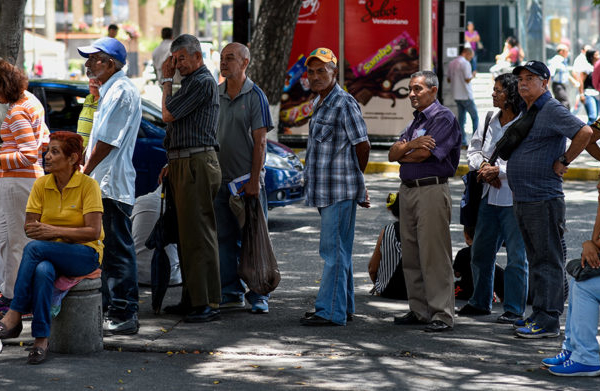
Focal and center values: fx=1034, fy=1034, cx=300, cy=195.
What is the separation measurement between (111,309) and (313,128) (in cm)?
185

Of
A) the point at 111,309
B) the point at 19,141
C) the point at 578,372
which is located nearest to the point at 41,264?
the point at 111,309

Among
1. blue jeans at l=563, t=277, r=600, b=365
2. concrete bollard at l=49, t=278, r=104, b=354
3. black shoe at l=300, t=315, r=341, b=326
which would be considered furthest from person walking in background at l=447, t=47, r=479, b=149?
concrete bollard at l=49, t=278, r=104, b=354

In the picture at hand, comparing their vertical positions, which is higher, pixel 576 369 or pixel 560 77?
pixel 560 77

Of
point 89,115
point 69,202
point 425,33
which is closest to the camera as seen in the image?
point 69,202

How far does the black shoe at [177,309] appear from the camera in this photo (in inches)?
296

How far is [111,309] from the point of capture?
697 centimetres

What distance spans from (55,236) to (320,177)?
188cm

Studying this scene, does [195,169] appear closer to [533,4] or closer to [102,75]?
[102,75]

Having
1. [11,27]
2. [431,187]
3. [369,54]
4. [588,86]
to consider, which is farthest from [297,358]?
[588,86]

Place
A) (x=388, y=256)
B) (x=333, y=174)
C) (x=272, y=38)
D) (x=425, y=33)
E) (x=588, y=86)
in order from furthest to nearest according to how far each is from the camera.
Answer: (x=588, y=86) < (x=425, y=33) < (x=272, y=38) < (x=388, y=256) < (x=333, y=174)

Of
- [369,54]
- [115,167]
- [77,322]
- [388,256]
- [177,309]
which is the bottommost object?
[177,309]

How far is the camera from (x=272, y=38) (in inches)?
589

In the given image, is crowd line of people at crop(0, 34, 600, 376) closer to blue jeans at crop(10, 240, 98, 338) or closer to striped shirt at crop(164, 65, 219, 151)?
striped shirt at crop(164, 65, 219, 151)

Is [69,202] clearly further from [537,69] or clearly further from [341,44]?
[341,44]
